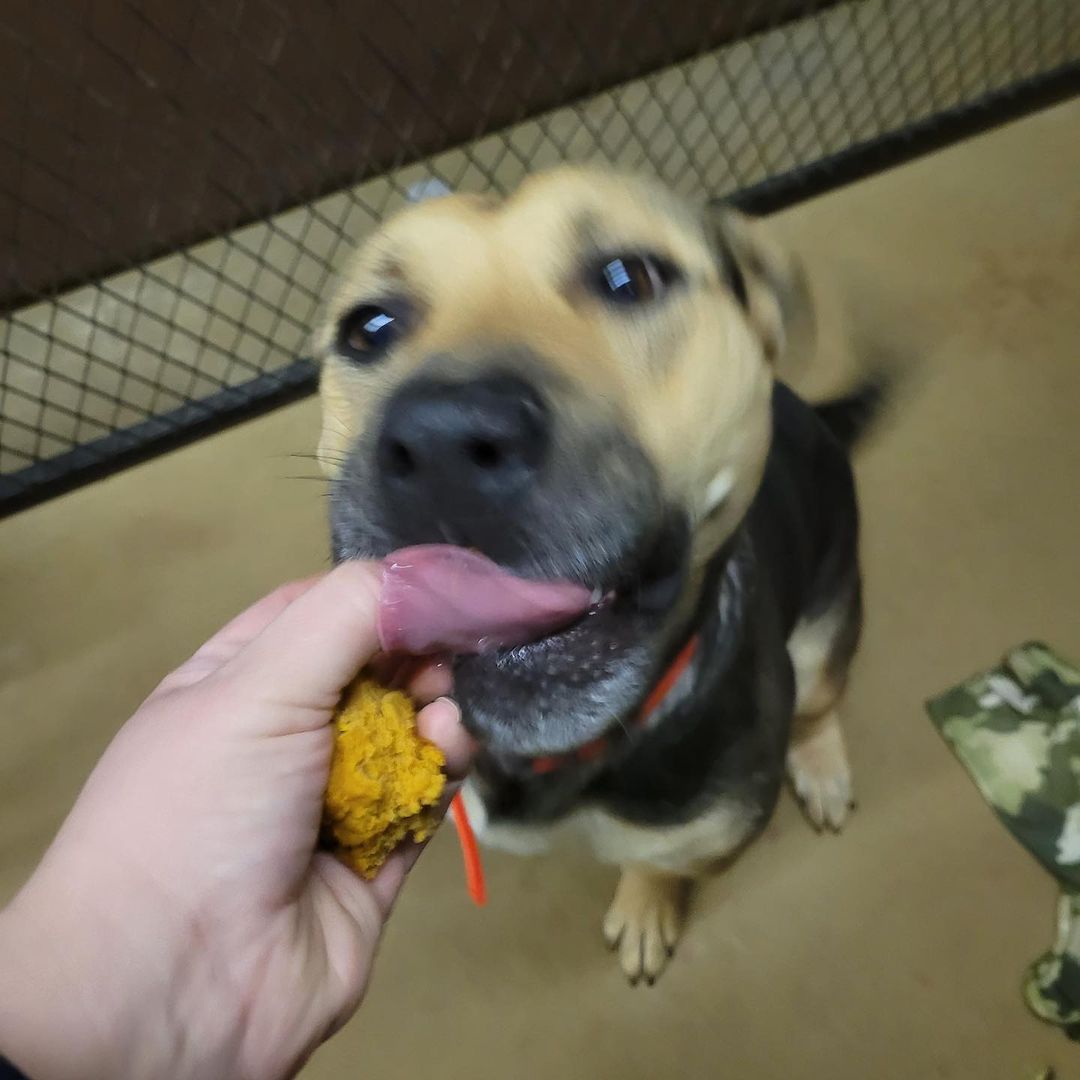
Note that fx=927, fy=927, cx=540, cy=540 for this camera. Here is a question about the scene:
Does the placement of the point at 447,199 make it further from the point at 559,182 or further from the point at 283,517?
the point at 283,517

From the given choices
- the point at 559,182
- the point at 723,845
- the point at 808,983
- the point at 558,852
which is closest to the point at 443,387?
the point at 559,182

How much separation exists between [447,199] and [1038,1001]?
5.73 ft

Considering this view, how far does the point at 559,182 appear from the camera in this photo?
119cm

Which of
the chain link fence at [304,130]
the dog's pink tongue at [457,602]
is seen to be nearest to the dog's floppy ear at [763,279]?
the dog's pink tongue at [457,602]

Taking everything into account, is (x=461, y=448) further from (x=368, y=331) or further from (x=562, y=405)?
(x=368, y=331)

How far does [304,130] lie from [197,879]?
2715 mm

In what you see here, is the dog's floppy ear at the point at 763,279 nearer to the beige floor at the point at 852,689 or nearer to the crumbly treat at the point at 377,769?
the crumbly treat at the point at 377,769

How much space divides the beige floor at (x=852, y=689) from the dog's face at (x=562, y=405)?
39.2 inches

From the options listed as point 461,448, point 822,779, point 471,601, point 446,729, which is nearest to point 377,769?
point 446,729

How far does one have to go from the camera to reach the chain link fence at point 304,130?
273cm

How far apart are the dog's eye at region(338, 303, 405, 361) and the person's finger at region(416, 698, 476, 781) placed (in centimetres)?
47

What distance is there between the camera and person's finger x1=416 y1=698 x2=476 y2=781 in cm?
99

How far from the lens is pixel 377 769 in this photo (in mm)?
928

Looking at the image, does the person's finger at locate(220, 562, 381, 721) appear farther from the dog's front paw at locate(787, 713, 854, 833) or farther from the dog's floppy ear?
the dog's front paw at locate(787, 713, 854, 833)
